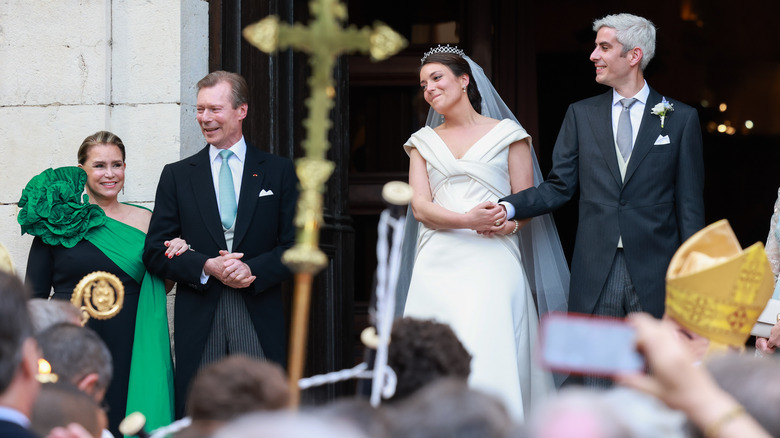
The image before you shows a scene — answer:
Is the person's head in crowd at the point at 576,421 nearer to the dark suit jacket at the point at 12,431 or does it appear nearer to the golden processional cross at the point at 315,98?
the golden processional cross at the point at 315,98

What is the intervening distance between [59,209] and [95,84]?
1019 millimetres

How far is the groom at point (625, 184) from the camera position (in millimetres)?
4820

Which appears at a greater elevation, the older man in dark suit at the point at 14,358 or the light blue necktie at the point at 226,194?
the light blue necktie at the point at 226,194

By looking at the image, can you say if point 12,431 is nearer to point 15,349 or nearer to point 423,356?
point 15,349

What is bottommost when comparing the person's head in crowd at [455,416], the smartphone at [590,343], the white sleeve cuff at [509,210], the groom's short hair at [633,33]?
the person's head in crowd at [455,416]

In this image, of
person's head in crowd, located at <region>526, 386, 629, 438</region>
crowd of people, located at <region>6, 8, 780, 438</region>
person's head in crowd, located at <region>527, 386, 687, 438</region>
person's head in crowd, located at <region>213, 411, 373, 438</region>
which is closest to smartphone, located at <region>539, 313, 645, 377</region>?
person's head in crowd, located at <region>527, 386, 687, 438</region>

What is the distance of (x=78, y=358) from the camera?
2.86 metres

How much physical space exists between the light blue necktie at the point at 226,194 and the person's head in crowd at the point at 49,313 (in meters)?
1.48

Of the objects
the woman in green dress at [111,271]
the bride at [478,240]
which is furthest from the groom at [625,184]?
the woman in green dress at [111,271]

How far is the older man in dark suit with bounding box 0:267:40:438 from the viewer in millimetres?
2162

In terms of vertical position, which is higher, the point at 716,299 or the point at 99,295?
the point at 716,299

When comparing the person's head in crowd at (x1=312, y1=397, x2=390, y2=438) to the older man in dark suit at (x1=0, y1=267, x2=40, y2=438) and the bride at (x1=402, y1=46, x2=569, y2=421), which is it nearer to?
the older man in dark suit at (x1=0, y1=267, x2=40, y2=438)

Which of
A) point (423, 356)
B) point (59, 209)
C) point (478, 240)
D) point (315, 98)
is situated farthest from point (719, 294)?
point (59, 209)

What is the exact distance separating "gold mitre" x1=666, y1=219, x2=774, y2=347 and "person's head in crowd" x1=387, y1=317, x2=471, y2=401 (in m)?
0.55
